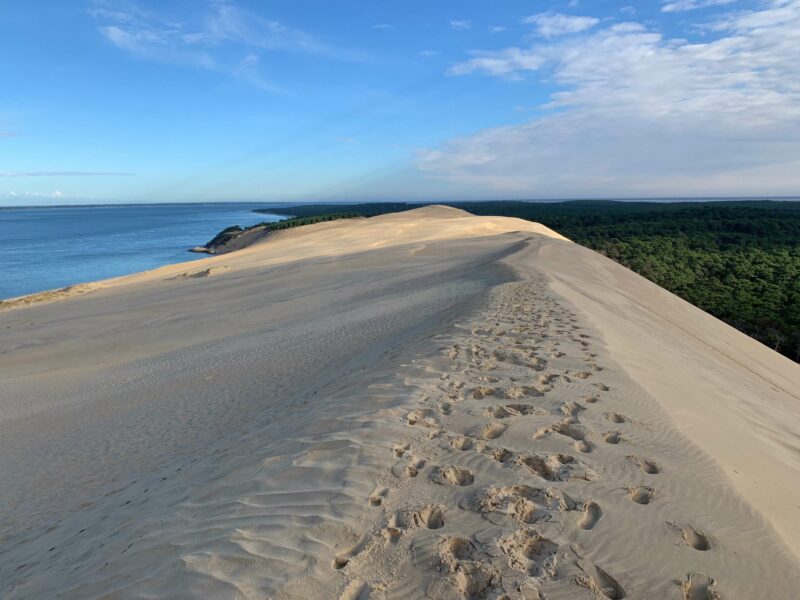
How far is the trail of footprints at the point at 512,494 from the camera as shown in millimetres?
2379

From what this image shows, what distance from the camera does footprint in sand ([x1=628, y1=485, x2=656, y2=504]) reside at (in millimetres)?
3025

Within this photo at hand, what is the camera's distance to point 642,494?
3090 mm

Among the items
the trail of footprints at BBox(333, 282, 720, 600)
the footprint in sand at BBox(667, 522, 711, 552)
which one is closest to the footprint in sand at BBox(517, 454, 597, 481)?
the trail of footprints at BBox(333, 282, 720, 600)

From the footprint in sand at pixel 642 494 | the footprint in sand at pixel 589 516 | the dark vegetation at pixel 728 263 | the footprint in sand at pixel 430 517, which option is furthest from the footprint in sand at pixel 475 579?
the dark vegetation at pixel 728 263

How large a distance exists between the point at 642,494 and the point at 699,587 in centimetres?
75

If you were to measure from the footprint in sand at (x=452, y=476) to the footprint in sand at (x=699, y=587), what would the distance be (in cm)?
118

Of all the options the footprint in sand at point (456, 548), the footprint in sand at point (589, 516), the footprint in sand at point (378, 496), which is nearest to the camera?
the footprint in sand at point (456, 548)

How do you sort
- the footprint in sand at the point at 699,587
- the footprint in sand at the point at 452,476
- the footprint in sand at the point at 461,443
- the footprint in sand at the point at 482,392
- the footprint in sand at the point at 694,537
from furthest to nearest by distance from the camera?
the footprint in sand at the point at 482,392 → the footprint in sand at the point at 461,443 → the footprint in sand at the point at 452,476 → the footprint in sand at the point at 694,537 → the footprint in sand at the point at 699,587

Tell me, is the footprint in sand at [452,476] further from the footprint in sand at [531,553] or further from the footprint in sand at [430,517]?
the footprint in sand at [531,553]

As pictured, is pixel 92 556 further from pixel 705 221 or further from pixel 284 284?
pixel 705 221

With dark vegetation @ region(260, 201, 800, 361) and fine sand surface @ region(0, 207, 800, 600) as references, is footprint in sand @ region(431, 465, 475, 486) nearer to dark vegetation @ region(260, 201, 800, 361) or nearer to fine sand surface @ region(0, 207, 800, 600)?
fine sand surface @ region(0, 207, 800, 600)

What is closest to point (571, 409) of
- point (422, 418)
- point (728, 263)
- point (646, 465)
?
point (646, 465)

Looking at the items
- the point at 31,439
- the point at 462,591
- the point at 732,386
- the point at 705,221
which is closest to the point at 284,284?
the point at 31,439

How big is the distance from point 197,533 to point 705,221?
204 ft
